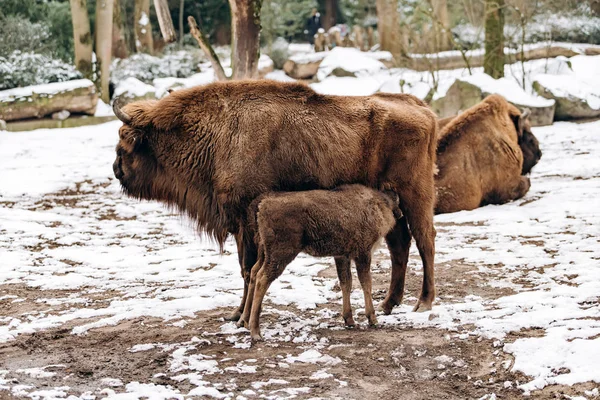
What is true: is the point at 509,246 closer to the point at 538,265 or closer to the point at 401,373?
the point at 538,265

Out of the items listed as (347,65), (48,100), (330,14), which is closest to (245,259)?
(48,100)

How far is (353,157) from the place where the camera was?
234 inches

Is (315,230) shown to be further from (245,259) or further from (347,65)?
(347,65)

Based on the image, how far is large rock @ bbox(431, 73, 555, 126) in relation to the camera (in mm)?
16547

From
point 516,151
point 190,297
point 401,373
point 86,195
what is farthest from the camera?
point 86,195

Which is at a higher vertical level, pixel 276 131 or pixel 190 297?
pixel 276 131

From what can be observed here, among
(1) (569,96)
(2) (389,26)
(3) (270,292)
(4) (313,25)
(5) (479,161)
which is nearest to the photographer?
Answer: (3) (270,292)

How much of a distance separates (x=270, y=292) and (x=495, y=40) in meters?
13.6

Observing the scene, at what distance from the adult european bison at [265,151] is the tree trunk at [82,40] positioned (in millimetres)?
16131

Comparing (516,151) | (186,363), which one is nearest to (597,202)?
(516,151)

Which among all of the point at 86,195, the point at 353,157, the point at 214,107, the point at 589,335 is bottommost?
the point at 86,195

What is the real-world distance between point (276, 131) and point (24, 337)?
2.43 m

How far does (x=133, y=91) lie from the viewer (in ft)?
68.8

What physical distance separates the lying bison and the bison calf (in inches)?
182
